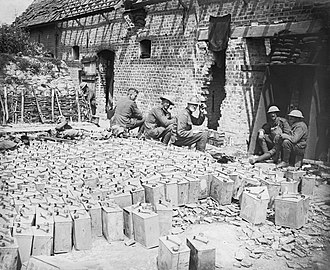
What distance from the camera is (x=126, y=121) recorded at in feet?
35.6

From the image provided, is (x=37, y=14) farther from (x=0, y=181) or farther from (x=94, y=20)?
(x=0, y=181)

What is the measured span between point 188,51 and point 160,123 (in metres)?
4.22

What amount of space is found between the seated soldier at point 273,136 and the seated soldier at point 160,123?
2.11m

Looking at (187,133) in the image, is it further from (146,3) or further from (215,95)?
(146,3)

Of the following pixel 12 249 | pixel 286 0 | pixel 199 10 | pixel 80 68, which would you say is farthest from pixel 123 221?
pixel 80 68

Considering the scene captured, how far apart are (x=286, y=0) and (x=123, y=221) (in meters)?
7.71

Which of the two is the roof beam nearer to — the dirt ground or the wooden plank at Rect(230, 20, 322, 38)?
the wooden plank at Rect(230, 20, 322, 38)

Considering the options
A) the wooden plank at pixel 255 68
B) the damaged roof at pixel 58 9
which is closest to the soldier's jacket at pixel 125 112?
the wooden plank at pixel 255 68

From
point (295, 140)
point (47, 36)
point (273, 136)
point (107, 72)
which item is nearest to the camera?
point (295, 140)

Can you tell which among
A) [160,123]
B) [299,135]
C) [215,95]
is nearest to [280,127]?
[299,135]

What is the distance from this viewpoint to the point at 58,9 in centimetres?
2088

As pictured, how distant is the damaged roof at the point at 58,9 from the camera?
1734cm

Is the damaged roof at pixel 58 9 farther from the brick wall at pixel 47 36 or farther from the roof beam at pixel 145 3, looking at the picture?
the roof beam at pixel 145 3

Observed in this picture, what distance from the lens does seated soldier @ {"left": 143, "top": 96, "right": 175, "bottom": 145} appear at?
9.77m
